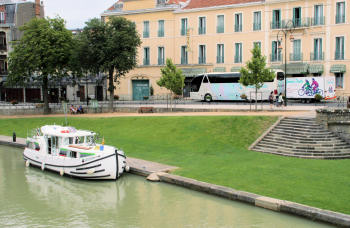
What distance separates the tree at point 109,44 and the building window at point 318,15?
21.2 metres

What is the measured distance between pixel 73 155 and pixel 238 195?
1014 centimetres

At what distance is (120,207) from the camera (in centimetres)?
1738

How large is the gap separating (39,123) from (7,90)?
95.4ft

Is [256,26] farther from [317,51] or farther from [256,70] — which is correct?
[256,70]

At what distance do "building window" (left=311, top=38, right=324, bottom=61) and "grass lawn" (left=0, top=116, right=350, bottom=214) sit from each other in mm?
22673

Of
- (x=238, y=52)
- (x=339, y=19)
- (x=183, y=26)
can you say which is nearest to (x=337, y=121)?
(x=339, y=19)

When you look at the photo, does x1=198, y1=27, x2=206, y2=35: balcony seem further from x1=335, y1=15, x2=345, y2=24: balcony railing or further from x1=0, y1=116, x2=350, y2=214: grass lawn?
x1=0, y1=116, x2=350, y2=214: grass lawn

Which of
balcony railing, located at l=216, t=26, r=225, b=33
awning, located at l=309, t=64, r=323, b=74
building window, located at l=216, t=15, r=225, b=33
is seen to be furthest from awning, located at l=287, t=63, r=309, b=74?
building window, located at l=216, t=15, r=225, b=33

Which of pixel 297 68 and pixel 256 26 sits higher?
pixel 256 26

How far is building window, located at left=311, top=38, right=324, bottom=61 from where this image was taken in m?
48.2

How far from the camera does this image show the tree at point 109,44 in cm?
4175

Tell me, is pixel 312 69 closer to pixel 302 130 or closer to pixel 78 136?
pixel 302 130

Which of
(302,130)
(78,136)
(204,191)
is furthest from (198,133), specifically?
(204,191)

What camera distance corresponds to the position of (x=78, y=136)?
78.2ft
